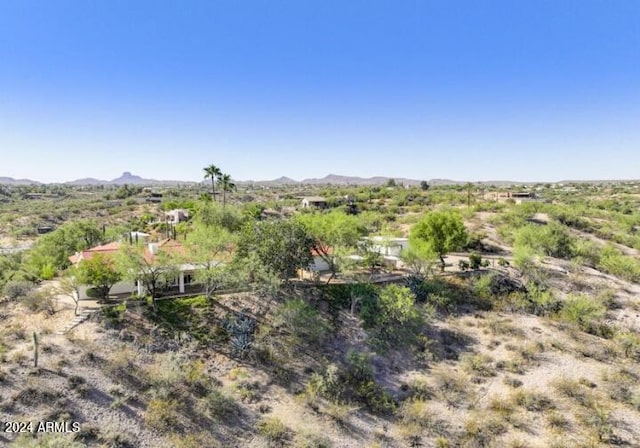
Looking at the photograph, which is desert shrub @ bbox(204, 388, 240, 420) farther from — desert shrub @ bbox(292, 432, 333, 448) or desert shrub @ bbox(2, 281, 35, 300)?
desert shrub @ bbox(2, 281, 35, 300)

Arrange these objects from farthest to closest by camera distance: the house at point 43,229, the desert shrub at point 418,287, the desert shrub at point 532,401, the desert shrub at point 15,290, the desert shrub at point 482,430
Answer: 1. the house at point 43,229
2. the desert shrub at point 418,287
3. the desert shrub at point 15,290
4. the desert shrub at point 532,401
5. the desert shrub at point 482,430

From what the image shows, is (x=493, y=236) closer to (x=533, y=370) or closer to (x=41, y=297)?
(x=533, y=370)

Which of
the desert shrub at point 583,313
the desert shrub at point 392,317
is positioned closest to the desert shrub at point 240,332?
the desert shrub at point 392,317

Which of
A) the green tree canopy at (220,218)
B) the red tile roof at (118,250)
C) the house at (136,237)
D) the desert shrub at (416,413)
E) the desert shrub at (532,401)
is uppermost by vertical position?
the green tree canopy at (220,218)

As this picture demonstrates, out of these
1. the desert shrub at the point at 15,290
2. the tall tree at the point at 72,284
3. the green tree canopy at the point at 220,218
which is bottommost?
the desert shrub at the point at 15,290

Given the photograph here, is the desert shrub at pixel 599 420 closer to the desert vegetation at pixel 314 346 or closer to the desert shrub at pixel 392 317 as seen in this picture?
the desert vegetation at pixel 314 346

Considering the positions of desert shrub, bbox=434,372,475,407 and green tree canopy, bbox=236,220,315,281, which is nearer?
desert shrub, bbox=434,372,475,407

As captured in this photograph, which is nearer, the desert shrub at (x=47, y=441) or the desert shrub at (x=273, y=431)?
the desert shrub at (x=47, y=441)

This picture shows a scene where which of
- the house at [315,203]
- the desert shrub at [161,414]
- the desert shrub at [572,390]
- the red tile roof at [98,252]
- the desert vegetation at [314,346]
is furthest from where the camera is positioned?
the house at [315,203]

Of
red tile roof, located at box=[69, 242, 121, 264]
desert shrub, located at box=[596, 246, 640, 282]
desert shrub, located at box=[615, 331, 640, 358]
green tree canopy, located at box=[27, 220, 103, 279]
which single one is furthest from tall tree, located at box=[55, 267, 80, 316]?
desert shrub, located at box=[596, 246, 640, 282]

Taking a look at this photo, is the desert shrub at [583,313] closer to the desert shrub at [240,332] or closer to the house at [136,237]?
the desert shrub at [240,332]

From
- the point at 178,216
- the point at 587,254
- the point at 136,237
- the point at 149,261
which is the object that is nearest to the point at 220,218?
the point at 136,237

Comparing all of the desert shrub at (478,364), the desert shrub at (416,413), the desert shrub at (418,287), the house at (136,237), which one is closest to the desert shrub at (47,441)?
the desert shrub at (416,413)

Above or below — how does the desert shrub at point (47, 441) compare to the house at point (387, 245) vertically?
below
